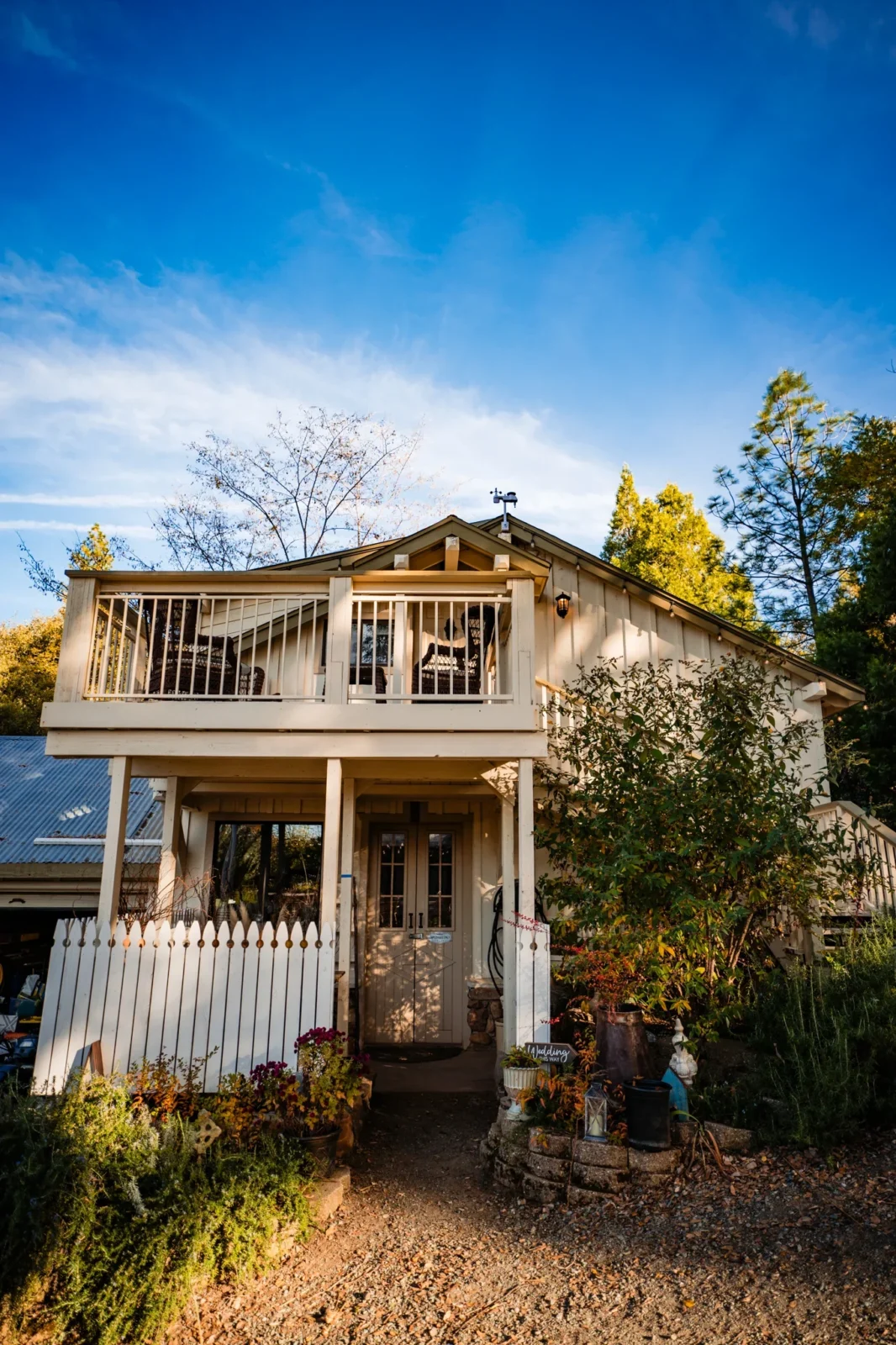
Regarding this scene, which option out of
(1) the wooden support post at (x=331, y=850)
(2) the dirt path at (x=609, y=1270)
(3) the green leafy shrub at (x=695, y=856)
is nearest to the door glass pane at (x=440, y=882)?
(3) the green leafy shrub at (x=695, y=856)

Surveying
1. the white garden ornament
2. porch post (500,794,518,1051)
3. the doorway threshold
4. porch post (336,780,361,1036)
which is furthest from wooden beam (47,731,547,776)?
the doorway threshold

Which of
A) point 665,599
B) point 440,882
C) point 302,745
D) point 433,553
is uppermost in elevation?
point 433,553

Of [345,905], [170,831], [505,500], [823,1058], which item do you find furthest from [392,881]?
[823,1058]

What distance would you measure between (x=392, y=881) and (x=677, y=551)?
14.7 m

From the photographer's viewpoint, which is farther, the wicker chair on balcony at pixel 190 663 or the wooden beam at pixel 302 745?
the wicker chair on balcony at pixel 190 663

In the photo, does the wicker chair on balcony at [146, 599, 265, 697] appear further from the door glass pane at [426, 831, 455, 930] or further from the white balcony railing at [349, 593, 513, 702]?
the door glass pane at [426, 831, 455, 930]

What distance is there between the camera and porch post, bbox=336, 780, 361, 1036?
24.0ft

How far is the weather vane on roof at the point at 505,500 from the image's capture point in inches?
406

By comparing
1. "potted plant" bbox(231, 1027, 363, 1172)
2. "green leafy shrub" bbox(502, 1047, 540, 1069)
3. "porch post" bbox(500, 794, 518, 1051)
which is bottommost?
"potted plant" bbox(231, 1027, 363, 1172)

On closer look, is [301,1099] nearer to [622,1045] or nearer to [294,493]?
[622,1045]

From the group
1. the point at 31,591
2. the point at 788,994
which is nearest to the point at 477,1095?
the point at 788,994

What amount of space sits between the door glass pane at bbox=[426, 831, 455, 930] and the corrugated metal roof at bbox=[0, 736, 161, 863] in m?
3.35

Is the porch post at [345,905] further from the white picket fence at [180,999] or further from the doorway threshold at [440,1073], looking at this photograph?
the white picket fence at [180,999]

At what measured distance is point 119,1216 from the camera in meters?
3.90
